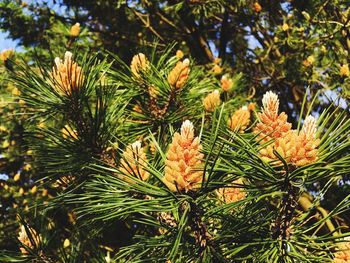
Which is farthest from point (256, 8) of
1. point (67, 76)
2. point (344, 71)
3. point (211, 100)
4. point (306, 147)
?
point (306, 147)

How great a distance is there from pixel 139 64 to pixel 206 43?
2.87m

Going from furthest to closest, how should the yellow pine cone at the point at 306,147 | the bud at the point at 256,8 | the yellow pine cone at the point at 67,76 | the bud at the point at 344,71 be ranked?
1. the bud at the point at 256,8
2. the bud at the point at 344,71
3. the yellow pine cone at the point at 67,76
4. the yellow pine cone at the point at 306,147

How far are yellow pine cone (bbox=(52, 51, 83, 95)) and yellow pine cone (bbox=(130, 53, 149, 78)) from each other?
37 cm

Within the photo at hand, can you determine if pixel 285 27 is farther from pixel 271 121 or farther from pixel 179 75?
pixel 271 121

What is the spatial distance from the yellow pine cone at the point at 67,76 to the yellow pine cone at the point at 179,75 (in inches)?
17.0

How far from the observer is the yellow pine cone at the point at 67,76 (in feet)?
5.15

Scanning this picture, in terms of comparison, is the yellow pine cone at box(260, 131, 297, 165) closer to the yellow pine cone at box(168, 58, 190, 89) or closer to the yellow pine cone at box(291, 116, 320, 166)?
the yellow pine cone at box(291, 116, 320, 166)

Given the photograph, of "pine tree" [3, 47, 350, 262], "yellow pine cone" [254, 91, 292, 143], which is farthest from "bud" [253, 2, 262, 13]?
"yellow pine cone" [254, 91, 292, 143]

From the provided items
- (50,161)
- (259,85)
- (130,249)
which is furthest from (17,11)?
(130,249)

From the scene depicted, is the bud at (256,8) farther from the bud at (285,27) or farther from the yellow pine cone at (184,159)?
the yellow pine cone at (184,159)

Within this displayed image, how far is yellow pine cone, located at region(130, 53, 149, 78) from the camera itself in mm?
1910

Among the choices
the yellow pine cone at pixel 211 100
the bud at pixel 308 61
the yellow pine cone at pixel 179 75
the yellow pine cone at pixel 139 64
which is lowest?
the yellow pine cone at pixel 211 100

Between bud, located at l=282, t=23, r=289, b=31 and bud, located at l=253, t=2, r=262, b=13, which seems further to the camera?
bud, located at l=253, t=2, r=262, b=13

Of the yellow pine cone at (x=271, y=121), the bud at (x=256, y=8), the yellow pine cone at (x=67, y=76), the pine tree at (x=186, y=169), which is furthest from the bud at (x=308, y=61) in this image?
the yellow pine cone at (x=271, y=121)
